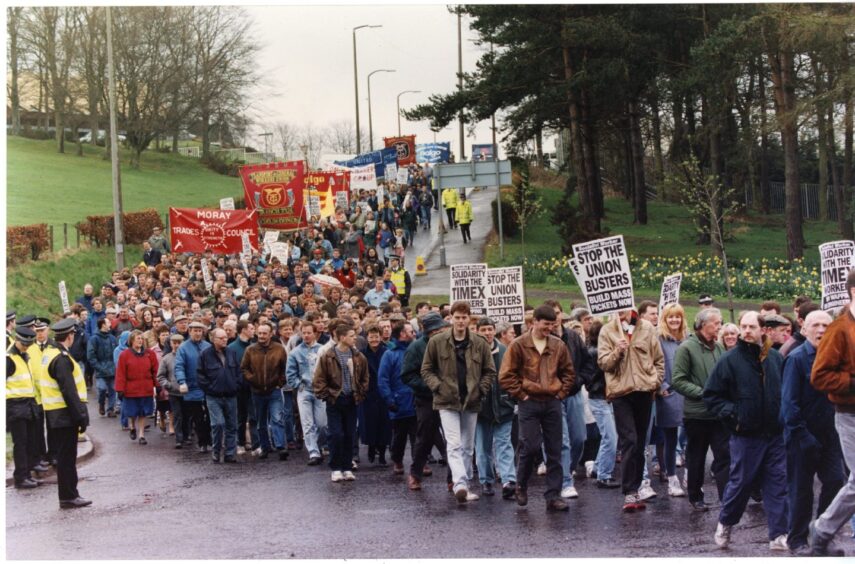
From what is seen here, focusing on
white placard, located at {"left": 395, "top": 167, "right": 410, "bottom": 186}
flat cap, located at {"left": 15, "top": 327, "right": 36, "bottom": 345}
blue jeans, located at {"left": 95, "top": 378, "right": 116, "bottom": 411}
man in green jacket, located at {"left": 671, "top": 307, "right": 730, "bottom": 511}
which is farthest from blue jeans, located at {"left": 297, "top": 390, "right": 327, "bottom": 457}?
white placard, located at {"left": 395, "top": 167, "right": 410, "bottom": 186}

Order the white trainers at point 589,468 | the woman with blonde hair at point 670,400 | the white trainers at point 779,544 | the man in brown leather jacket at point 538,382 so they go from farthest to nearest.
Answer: the white trainers at point 589,468
the woman with blonde hair at point 670,400
the man in brown leather jacket at point 538,382
the white trainers at point 779,544

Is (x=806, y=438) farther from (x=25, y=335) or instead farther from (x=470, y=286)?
(x=470, y=286)

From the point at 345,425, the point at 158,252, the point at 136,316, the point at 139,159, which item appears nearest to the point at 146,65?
the point at 139,159

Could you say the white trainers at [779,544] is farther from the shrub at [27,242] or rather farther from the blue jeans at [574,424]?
the shrub at [27,242]

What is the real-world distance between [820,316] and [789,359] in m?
0.48

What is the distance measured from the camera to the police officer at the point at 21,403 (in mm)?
13945

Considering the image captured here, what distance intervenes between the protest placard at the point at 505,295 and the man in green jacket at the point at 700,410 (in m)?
5.75

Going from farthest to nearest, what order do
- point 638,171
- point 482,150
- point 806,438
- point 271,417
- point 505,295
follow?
point 482,150, point 638,171, point 505,295, point 271,417, point 806,438

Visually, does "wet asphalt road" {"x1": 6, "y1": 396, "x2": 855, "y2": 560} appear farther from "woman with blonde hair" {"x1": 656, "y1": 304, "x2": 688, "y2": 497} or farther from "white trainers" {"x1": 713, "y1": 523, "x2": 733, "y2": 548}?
"woman with blonde hair" {"x1": 656, "y1": 304, "x2": 688, "y2": 497}

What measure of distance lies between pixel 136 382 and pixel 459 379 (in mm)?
7543

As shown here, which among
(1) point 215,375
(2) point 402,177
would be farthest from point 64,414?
(2) point 402,177

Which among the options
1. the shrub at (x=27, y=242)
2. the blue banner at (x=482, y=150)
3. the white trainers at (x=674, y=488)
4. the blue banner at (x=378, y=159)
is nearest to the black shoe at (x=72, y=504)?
the white trainers at (x=674, y=488)

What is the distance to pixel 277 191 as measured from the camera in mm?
33281

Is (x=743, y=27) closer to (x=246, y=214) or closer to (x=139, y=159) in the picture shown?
(x=246, y=214)
